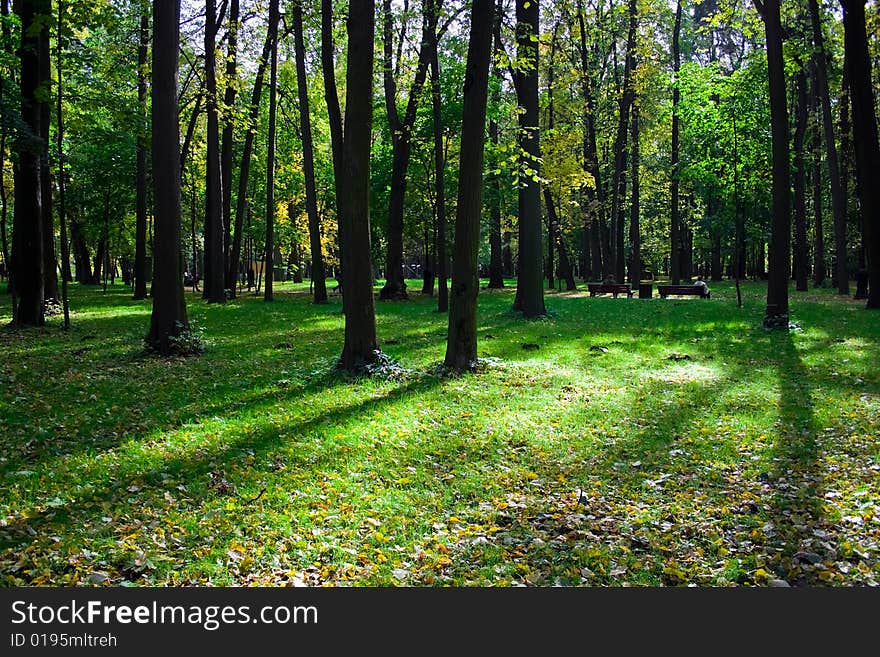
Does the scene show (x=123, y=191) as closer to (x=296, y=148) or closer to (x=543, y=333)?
(x=296, y=148)

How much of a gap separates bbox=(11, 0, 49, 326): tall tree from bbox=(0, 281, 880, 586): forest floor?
3195mm

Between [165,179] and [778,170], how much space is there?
40.3 ft

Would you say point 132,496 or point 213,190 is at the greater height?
point 213,190

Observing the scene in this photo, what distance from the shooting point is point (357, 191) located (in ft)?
31.7

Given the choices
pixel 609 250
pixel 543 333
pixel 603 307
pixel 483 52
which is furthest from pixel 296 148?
pixel 483 52

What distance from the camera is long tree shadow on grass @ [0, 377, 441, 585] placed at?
4.02 meters

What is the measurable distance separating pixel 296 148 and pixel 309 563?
3605 cm

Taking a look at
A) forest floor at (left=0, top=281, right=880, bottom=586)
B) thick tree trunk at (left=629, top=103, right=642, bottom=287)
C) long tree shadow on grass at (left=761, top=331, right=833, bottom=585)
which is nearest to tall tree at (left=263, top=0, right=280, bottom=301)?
forest floor at (left=0, top=281, right=880, bottom=586)

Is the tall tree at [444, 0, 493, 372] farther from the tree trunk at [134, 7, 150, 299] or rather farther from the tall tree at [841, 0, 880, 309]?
the tree trunk at [134, 7, 150, 299]

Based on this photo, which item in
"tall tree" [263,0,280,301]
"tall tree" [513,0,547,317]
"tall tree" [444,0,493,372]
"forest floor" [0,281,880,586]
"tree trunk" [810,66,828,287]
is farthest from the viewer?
"tree trunk" [810,66,828,287]

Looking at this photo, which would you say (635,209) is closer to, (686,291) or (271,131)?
(686,291)

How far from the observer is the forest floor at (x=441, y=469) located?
14.0 ft

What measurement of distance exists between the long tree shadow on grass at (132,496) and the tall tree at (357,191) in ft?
8.12

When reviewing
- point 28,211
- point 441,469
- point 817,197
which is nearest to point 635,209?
point 817,197
